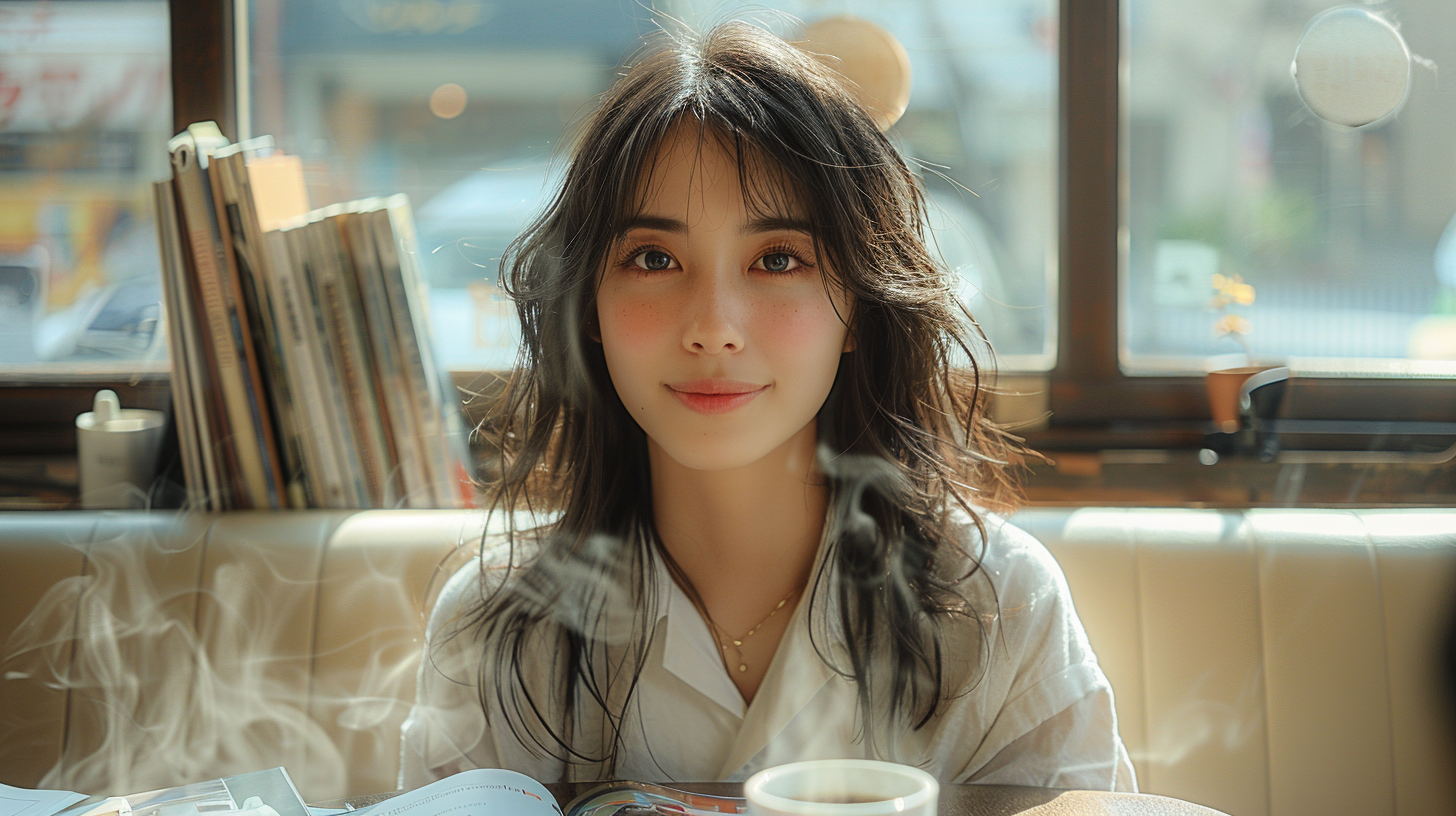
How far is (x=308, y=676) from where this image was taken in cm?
119

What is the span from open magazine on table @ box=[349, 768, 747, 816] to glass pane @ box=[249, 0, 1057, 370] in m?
0.84

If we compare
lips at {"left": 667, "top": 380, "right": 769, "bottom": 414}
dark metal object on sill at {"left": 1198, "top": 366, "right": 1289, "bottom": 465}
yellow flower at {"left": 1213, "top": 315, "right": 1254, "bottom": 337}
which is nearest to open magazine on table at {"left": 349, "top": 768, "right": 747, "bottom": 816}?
lips at {"left": 667, "top": 380, "right": 769, "bottom": 414}

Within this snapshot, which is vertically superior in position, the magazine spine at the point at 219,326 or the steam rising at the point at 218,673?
the magazine spine at the point at 219,326

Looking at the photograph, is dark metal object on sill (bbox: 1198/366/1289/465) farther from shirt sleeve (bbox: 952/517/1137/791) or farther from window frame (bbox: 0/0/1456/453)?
shirt sleeve (bbox: 952/517/1137/791)

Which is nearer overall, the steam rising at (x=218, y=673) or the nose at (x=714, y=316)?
the nose at (x=714, y=316)

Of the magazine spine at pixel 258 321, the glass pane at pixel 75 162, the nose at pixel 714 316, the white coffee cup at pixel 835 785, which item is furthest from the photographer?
the glass pane at pixel 75 162

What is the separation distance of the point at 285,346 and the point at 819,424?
2.49ft

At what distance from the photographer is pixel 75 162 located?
1516 mm

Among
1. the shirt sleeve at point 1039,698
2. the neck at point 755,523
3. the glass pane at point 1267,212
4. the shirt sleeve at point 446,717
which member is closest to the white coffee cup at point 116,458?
the shirt sleeve at point 446,717

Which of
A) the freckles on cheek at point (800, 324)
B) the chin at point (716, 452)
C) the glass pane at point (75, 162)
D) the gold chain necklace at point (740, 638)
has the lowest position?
the gold chain necklace at point (740, 638)

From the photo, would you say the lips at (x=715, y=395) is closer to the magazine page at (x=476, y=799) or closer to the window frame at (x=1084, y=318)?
the magazine page at (x=476, y=799)

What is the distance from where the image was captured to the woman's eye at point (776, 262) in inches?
35.0

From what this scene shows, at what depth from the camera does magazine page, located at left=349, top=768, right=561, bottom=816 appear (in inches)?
26.2

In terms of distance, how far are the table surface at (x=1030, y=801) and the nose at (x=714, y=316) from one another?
0.37 metres
